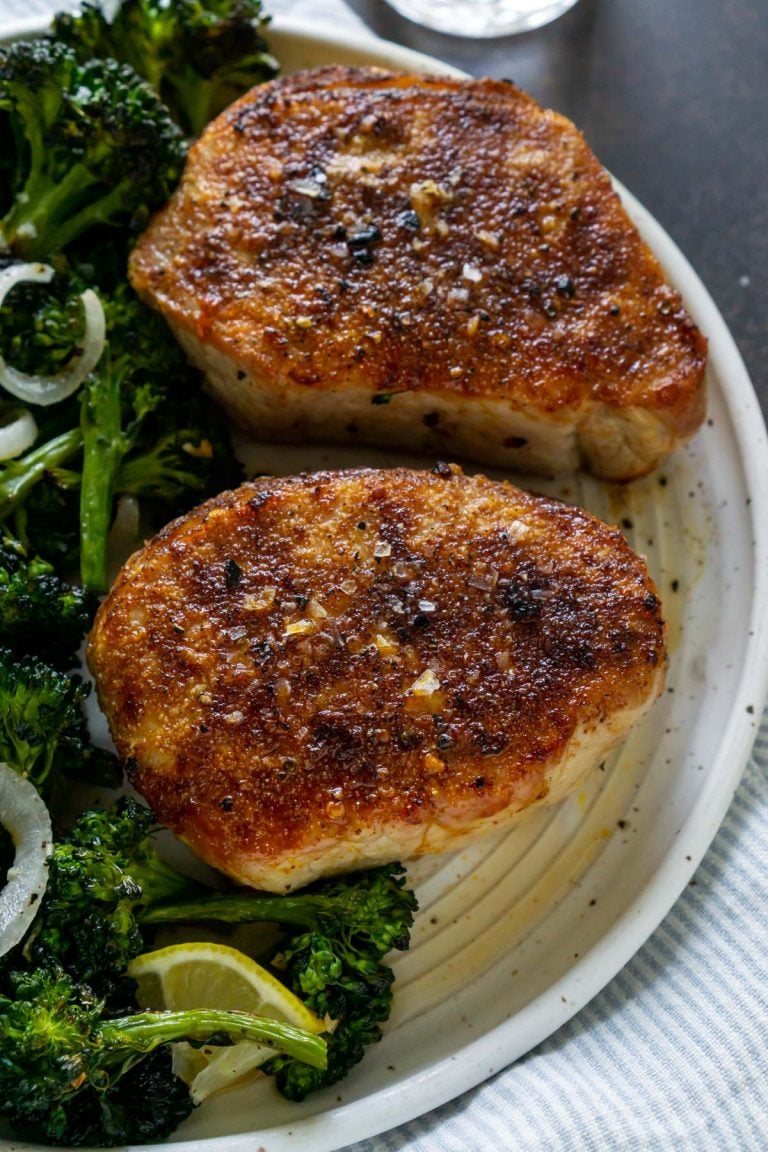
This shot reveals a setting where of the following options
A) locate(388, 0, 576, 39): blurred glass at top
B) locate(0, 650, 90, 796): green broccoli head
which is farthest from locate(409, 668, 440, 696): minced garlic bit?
locate(388, 0, 576, 39): blurred glass at top

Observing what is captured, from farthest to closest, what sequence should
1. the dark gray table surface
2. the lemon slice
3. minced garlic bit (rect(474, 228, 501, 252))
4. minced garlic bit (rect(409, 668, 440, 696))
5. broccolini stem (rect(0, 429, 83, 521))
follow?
1. the dark gray table surface
2. minced garlic bit (rect(474, 228, 501, 252))
3. broccolini stem (rect(0, 429, 83, 521))
4. minced garlic bit (rect(409, 668, 440, 696))
5. the lemon slice

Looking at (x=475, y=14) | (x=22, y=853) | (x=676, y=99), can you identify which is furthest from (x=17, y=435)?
(x=676, y=99)

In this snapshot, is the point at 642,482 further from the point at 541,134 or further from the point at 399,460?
the point at 541,134

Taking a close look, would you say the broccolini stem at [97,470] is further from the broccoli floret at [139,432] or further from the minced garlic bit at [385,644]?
the minced garlic bit at [385,644]

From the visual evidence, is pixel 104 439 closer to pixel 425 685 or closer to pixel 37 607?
pixel 37 607

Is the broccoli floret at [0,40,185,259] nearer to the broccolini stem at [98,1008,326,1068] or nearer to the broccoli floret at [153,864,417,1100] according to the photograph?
the broccoli floret at [153,864,417,1100]

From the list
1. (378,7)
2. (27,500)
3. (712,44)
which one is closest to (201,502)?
(27,500)
